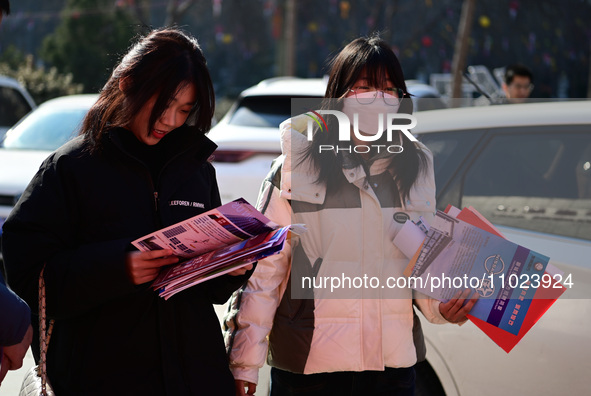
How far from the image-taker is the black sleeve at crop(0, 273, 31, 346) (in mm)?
1772

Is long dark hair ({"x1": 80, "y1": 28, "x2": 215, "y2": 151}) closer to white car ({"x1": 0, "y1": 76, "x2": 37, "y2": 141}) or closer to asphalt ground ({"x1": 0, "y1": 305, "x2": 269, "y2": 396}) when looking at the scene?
asphalt ground ({"x1": 0, "y1": 305, "x2": 269, "y2": 396})

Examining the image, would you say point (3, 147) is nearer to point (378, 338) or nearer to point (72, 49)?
point (378, 338)

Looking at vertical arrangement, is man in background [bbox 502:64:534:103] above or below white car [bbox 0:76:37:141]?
above

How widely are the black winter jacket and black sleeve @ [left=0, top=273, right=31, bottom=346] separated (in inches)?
5.6

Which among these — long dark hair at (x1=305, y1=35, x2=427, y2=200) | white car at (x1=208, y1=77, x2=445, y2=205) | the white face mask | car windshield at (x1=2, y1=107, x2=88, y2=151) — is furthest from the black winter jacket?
car windshield at (x1=2, y1=107, x2=88, y2=151)

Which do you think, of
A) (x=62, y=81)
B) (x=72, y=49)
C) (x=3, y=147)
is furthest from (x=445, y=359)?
(x=72, y=49)

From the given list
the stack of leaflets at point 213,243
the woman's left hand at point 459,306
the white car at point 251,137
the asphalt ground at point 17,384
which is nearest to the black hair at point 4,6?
the stack of leaflets at point 213,243

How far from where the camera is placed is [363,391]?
2.46 meters

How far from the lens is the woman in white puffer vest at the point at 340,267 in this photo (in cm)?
240

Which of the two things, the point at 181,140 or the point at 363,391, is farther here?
the point at 363,391

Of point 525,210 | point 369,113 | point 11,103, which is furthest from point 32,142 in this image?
point 369,113

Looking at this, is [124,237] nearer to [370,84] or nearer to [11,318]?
[11,318]

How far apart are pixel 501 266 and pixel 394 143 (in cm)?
51

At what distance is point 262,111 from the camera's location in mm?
7203
